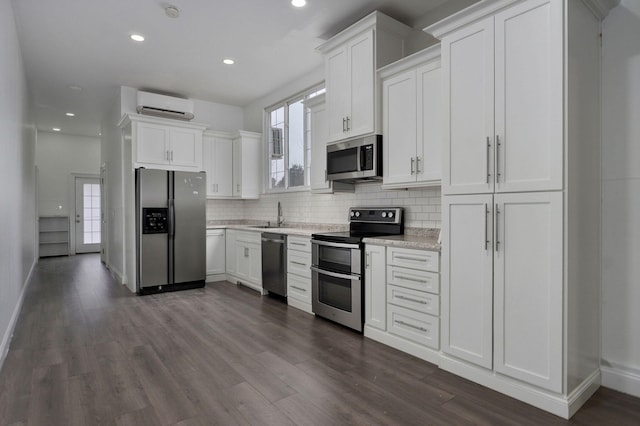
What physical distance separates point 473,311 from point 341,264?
1378 mm

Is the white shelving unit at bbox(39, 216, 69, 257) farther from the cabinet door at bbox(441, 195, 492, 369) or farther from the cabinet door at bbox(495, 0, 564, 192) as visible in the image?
the cabinet door at bbox(495, 0, 564, 192)

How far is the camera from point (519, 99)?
7.16 ft

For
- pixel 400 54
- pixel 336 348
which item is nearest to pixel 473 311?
pixel 336 348

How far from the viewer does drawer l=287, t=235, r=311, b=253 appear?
159 inches

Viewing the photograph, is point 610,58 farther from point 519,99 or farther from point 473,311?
point 473,311

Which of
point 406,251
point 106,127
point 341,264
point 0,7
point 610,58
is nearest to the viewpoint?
point 610,58

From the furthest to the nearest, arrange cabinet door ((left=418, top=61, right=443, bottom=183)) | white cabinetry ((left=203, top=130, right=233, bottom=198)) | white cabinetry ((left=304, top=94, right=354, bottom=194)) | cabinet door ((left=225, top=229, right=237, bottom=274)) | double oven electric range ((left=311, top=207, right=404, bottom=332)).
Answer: white cabinetry ((left=203, top=130, right=233, bottom=198))
cabinet door ((left=225, top=229, right=237, bottom=274))
white cabinetry ((left=304, top=94, right=354, bottom=194))
double oven electric range ((left=311, top=207, right=404, bottom=332))
cabinet door ((left=418, top=61, right=443, bottom=183))

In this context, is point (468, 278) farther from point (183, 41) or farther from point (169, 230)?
point (169, 230)

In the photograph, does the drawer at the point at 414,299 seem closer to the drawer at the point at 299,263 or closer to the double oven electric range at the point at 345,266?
the double oven electric range at the point at 345,266

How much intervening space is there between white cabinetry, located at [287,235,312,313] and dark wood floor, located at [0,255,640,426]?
20cm

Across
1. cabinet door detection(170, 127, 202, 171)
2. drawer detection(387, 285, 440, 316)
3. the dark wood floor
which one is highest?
cabinet door detection(170, 127, 202, 171)

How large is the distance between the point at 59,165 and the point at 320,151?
8.11 m

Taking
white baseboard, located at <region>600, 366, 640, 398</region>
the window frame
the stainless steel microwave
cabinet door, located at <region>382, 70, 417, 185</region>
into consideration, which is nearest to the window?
the window frame

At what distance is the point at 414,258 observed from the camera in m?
2.85
